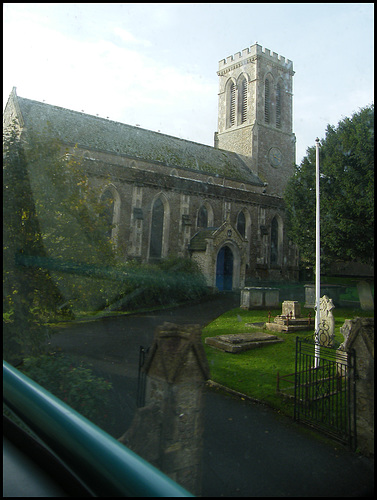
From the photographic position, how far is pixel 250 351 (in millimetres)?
3396

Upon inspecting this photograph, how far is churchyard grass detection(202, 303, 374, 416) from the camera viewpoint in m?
2.64

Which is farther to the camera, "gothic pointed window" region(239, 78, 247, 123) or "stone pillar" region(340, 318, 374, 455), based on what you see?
"gothic pointed window" region(239, 78, 247, 123)

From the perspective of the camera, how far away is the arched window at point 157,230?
453cm

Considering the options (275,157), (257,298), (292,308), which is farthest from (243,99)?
(292,308)

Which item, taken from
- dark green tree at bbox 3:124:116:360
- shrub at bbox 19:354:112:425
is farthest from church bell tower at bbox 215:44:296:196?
shrub at bbox 19:354:112:425

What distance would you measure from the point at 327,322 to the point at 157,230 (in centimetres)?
272

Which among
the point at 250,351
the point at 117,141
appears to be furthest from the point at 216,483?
the point at 117,141

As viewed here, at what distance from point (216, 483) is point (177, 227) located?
127 inches

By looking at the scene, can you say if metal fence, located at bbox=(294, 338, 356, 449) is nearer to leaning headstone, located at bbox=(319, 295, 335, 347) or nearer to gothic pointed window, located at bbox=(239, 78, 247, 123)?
leaning headstone, located at bbox=(319, 295, 335, 347)

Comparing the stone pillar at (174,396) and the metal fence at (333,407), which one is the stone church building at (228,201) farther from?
the stone pillar at (174,396)

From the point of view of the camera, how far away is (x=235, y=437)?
180 centimetres

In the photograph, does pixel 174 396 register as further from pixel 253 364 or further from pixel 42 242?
pixel 253 364

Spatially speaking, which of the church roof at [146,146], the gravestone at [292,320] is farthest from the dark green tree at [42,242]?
the church roof at [146,146]

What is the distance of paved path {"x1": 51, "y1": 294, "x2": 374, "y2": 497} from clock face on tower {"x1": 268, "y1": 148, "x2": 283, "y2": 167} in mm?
2981
